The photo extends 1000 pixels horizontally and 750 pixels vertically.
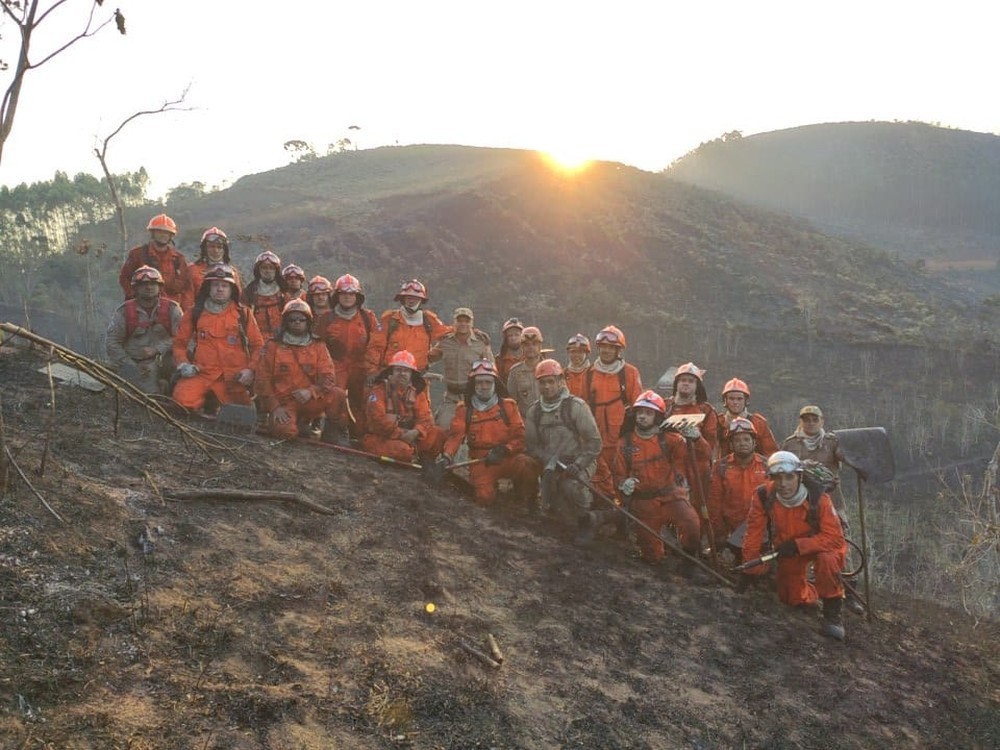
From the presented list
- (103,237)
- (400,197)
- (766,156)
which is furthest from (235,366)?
(766,156)

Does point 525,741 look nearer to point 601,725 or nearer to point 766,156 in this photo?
point 601,725

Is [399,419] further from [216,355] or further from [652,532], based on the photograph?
[652,532]

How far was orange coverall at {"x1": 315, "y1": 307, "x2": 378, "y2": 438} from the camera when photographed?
9133 mm

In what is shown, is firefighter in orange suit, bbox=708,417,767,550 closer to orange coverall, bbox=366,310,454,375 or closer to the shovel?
the shovel

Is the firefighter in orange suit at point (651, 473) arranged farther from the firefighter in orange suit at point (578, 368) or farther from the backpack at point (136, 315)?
the backpack at point (136, 315)

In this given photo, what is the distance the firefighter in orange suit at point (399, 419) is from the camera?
8484 mm

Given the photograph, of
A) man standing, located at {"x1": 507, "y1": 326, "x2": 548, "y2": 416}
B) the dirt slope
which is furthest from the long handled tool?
man standing, located at {"x1": 507, "y1": 326, "x2": 548, "y2": 416}

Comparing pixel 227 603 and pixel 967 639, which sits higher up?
pixel 227 603

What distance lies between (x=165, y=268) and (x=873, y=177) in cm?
9675

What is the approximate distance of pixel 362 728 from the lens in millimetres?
3607

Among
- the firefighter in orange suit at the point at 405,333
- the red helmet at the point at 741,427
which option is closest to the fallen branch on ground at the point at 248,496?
the firefighter in orange suit at the point at 405,333

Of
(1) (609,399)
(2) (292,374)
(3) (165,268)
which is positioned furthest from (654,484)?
(3) (165,268)

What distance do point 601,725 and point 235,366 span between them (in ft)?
19.7

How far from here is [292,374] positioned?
27.5 feet
